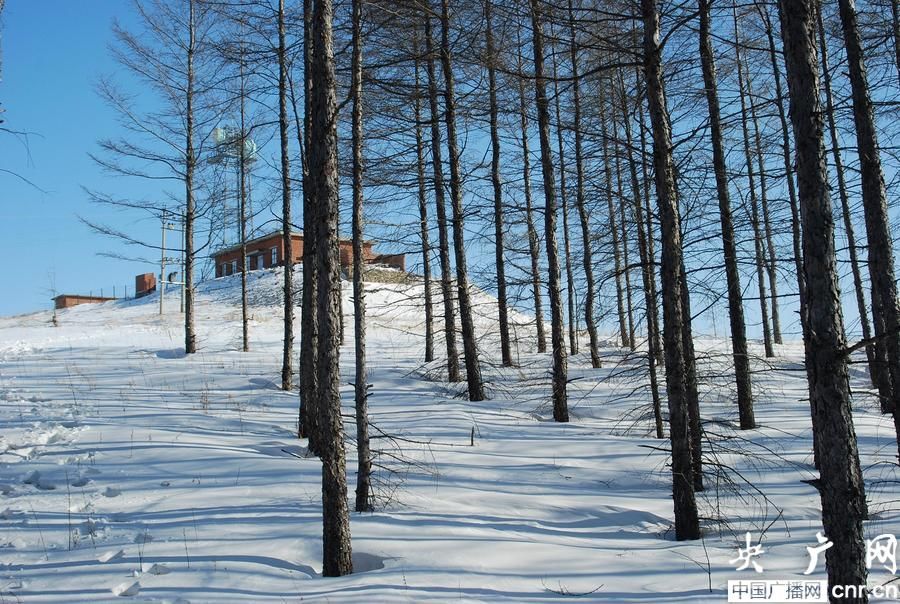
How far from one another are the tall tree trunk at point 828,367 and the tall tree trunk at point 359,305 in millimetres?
4215

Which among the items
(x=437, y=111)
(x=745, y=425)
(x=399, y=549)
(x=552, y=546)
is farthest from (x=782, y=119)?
(x=399, y=549)

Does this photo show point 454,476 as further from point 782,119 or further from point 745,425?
point 782,119

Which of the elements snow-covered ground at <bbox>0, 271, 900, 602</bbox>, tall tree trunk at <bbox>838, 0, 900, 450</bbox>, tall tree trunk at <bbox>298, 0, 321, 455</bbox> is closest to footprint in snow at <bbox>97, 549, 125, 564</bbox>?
snow-covered ground at <bbox>0, 271, 900, 602</bbox>

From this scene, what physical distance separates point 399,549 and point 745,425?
340 inches

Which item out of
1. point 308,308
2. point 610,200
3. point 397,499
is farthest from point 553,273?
point 397,499

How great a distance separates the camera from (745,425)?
1134 centimetres

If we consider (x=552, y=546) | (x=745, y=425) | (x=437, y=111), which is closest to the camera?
(x=552, y=546)

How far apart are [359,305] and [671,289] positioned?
10.9 feet

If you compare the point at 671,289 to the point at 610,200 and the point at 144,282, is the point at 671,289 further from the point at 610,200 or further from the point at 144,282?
the point at 144,282

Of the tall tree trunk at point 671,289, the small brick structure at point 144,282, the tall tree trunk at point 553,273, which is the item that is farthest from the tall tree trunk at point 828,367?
the small brick structure at point 144,282

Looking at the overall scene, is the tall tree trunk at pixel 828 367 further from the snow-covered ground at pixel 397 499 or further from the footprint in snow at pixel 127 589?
the footprint in snow at pixel 127 589

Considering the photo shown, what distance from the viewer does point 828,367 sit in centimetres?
348

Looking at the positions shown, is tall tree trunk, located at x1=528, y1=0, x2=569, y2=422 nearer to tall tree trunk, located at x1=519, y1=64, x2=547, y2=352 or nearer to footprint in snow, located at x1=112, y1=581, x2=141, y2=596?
tall tree trunk, located at x1=519, y1=64, x2=547, y2=352

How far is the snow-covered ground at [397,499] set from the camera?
462 cm
